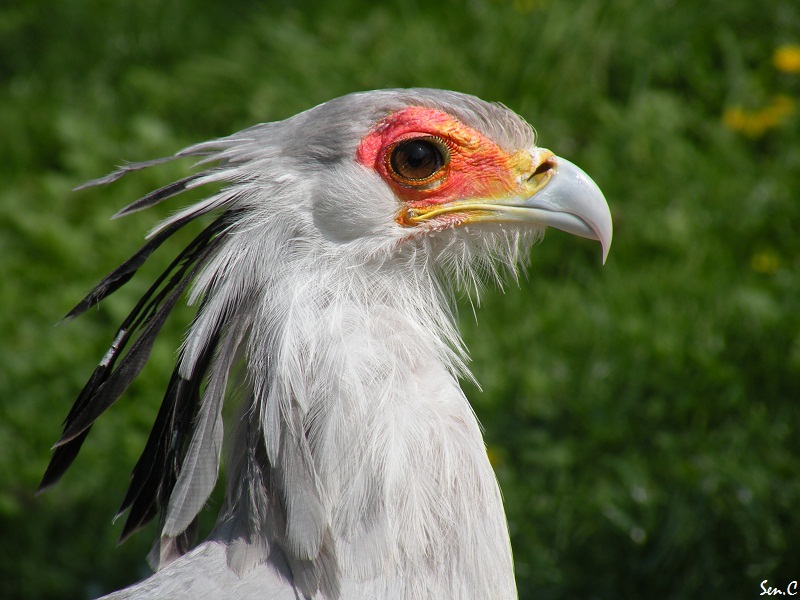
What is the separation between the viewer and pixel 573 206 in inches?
86.7

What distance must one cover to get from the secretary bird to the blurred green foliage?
4.32 feet

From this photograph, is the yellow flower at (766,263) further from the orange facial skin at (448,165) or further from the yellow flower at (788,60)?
the orange facial skin at (448,165)

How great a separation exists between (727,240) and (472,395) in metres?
1.43

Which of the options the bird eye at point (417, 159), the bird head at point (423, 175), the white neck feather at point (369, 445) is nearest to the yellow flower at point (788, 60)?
the bird head at point (423, 175)

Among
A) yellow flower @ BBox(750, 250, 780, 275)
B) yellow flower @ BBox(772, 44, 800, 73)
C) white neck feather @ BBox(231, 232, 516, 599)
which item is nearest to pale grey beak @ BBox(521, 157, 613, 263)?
white neck feather @ BBox(231, 232, 516, 599)

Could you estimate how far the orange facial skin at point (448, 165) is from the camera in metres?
2.13

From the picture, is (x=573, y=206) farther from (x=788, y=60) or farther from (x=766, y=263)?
(x=788, y=60)

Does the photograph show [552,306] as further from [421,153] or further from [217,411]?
[217,411]

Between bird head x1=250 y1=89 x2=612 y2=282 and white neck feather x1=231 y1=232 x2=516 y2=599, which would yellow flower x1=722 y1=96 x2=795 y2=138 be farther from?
white neck feather x1=231 y1=232 x2=516 y2=599

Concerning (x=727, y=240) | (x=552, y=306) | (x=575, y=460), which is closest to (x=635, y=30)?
(x=727, y=240)

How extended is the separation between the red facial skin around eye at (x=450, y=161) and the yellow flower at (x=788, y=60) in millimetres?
3049

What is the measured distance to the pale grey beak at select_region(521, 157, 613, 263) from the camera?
2.20 meters

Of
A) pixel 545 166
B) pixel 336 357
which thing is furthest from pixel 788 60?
pixel 336 357

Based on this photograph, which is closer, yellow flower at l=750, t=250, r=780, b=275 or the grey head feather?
the grey head feather
